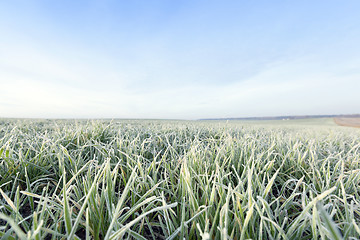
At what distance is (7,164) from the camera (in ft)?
4.00

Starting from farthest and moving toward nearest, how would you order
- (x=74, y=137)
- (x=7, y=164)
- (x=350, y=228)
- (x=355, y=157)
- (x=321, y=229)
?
(x=74, y=137) < (x=355, y=157) < (x=7, y=164) < (x=350, y=228) < (x=321, y=229)

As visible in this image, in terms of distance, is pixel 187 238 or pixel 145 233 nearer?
pixel 187 238

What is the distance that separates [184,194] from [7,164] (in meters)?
1.25

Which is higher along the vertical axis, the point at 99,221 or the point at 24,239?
the point at 24,239

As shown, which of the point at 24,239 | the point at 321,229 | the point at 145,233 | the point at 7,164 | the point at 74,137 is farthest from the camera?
the point at 74,137

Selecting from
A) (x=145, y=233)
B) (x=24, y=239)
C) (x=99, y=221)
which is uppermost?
(x=24, y=239)

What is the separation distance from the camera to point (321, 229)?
61 cm

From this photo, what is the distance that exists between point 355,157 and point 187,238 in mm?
1894

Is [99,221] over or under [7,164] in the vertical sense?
under

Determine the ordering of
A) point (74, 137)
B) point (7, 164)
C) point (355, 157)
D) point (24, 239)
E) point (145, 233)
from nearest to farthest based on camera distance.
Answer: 1. point (24, 239)
2. point (145, 233)
3. point (7, 164)
4. point (355, 157)
5. point (74, 137)

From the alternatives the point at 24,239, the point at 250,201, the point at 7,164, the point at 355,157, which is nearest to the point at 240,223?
the point at 250,201

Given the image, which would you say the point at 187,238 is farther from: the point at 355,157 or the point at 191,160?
the point at 355,157

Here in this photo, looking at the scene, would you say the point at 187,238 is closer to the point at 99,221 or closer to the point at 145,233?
the point at 145,233

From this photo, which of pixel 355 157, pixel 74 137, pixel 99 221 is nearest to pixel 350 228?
pixel 99 221
